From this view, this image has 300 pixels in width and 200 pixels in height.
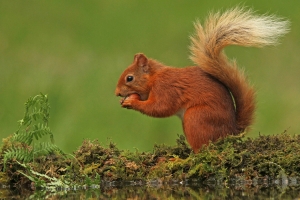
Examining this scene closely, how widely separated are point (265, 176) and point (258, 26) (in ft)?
4.65

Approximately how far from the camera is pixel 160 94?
21.3 feet

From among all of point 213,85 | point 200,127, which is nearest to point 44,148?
point 200,127

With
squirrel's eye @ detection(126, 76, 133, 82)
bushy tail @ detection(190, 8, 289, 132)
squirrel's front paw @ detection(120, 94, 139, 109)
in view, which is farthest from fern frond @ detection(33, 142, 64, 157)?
bushy tail @ detection(190, 8, 289, 132)

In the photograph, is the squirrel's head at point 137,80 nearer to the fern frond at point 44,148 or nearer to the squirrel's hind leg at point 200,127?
the squirrel's hind leg at point 200,127

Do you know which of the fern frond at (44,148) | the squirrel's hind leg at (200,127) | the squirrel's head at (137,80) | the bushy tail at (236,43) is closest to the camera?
the fern frond at (44,148)

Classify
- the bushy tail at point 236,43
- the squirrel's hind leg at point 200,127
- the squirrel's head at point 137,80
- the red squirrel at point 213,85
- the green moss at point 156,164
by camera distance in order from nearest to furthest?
the green moss at point 156,164 → the squirrel's hind leg at point 200,127 → the red squirrel at point 213,85 → the bushy tail at point 236,43 → the squirrel's head at point 137,80

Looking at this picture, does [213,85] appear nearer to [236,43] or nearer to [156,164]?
[236,43]

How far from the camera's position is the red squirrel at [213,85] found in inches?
246

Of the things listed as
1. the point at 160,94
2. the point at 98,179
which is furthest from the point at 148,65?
the point at 98,179

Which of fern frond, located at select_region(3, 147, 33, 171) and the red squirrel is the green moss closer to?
fern frond, located at select_region(3, 147, 33, 171)

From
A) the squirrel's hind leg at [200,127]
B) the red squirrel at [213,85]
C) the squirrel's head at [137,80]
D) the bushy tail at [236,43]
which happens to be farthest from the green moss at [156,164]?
the squirrel's head at [137,80]

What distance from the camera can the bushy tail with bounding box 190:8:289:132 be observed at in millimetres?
6371

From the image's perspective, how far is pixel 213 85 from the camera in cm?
638

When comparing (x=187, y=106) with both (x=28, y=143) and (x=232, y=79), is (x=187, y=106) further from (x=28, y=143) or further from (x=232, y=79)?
(x=28, y=143)
